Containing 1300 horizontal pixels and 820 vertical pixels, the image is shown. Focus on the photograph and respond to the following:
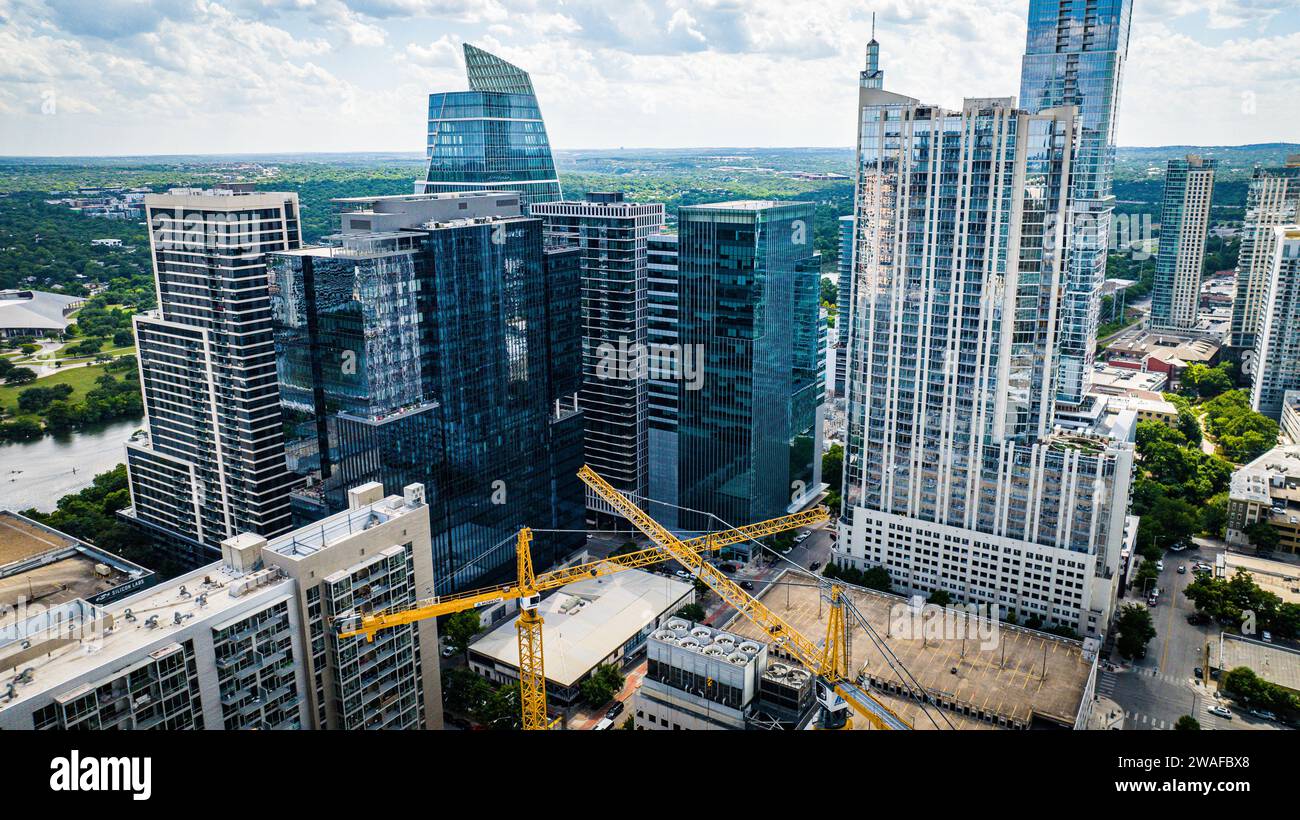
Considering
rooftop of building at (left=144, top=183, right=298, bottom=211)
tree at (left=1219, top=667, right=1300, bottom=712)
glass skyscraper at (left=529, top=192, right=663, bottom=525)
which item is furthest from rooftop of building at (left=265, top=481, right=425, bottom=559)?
tree at (left=1219, top=667, right=1300, bottom=712)

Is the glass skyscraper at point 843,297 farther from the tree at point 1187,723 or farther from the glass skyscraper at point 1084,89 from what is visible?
the tree at point 1187,723

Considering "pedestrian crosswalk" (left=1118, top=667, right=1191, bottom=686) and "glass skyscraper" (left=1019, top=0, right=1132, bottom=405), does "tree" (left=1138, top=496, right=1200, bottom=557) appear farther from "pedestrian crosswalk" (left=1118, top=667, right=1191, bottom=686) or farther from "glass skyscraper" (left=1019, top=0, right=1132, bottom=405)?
"pedestrian crosswalk" (left=1118, top=667, right=1191, bottom=686)

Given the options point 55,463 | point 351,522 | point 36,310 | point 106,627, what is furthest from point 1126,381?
point 36,310

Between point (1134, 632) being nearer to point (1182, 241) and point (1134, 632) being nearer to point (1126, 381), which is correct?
point (1126, 381)

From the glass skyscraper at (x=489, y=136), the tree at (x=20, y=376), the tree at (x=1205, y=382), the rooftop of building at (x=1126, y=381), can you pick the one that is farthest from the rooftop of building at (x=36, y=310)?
the tree at (x=1205, y=382)

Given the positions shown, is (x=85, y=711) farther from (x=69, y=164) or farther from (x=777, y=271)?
(x=69, y=164)

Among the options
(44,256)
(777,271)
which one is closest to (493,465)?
(777,271)

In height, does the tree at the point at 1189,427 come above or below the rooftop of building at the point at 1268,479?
below
